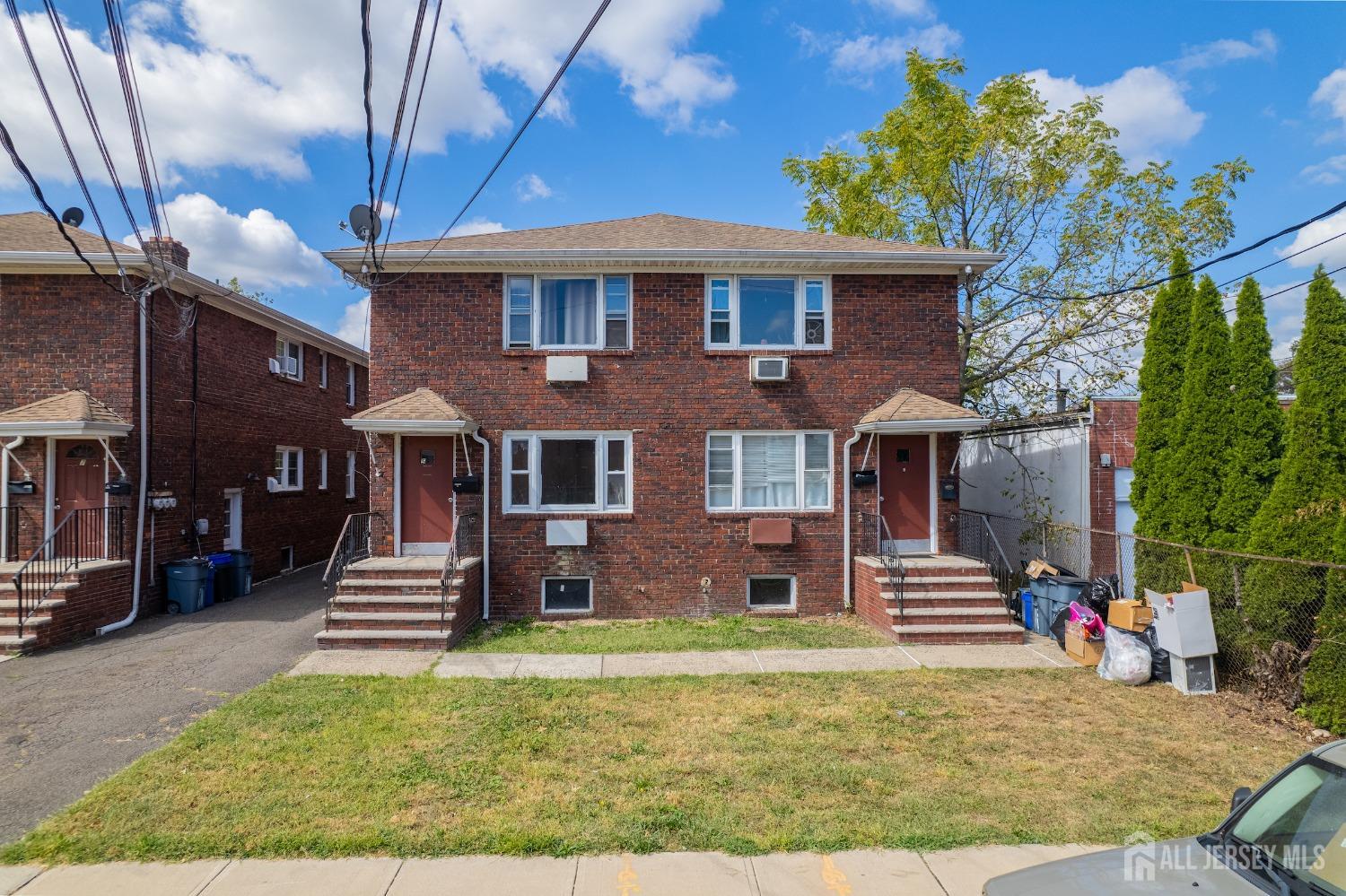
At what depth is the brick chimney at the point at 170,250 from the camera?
1227 centimetres

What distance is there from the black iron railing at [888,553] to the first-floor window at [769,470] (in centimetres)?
73

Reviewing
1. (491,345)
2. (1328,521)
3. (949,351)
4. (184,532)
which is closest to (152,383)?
(184,532)

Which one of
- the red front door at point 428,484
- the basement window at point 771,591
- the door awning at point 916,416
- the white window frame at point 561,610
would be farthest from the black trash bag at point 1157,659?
the red front door at point 428,484

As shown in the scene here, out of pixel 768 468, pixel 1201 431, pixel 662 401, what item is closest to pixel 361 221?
pixel 662 401

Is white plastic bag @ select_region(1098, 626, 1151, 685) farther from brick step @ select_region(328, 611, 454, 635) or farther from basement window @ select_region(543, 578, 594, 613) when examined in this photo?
brick step @ select_region(328, 611, 454, 635)

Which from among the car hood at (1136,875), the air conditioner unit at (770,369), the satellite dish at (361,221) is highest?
the satellite dish at (361,221)

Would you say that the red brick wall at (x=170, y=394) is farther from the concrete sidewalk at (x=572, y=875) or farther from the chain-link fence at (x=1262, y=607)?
the chain-link fence at (x=1262, y=607)

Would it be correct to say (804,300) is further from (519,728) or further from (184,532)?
(184,532)

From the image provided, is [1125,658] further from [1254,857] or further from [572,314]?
[572,314]

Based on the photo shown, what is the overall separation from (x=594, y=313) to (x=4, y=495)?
9.45 m

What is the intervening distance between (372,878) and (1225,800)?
5.80 meters

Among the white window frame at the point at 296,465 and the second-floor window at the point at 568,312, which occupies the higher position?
the second-floor window at the point at 568,312

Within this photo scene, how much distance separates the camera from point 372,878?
3852 millimetres

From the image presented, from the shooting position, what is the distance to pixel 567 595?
10453mm
